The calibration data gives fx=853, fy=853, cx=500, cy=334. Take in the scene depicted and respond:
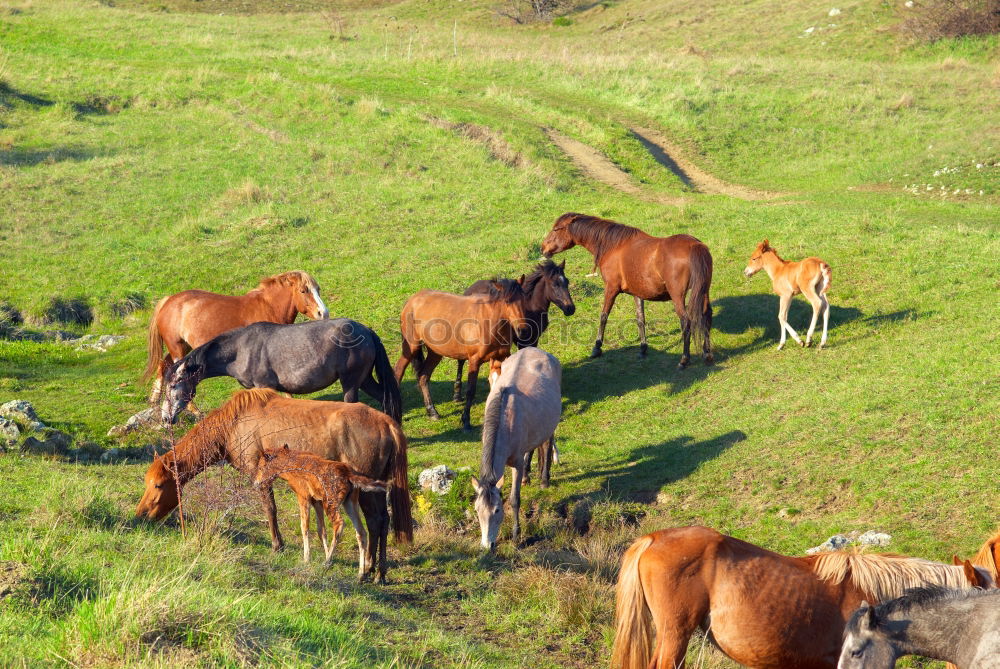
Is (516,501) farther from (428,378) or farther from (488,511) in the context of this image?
(428,378)

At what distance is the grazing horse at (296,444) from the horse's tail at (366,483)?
0.42m

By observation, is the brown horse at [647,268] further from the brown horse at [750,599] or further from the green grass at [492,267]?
the brown horse at [750,599]

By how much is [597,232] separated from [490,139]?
1151 cm

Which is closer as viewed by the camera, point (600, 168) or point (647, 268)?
point (647, 268)

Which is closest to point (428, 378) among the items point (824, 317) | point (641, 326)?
point (641, 326)

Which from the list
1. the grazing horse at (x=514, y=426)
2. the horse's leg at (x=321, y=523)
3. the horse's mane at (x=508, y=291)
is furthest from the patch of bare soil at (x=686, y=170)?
the horse's leg at (x=321, y=523)

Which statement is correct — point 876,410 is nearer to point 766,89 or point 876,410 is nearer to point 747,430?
point 747,430

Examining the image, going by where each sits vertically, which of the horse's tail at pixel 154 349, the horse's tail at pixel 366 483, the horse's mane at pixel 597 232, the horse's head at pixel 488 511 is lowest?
the horse's head at pixel 488 511

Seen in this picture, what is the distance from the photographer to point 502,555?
30.0ft

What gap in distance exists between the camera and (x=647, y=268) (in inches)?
576

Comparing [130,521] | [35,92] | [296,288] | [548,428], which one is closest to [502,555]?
[548,428]

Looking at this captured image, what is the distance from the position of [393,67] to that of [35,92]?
532 inches

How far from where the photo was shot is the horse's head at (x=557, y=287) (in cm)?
1320

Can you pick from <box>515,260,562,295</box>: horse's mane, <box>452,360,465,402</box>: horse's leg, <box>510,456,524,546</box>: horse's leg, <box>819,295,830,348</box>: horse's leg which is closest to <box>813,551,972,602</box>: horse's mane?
<box>510,456,524,546</box>: horse's leg
